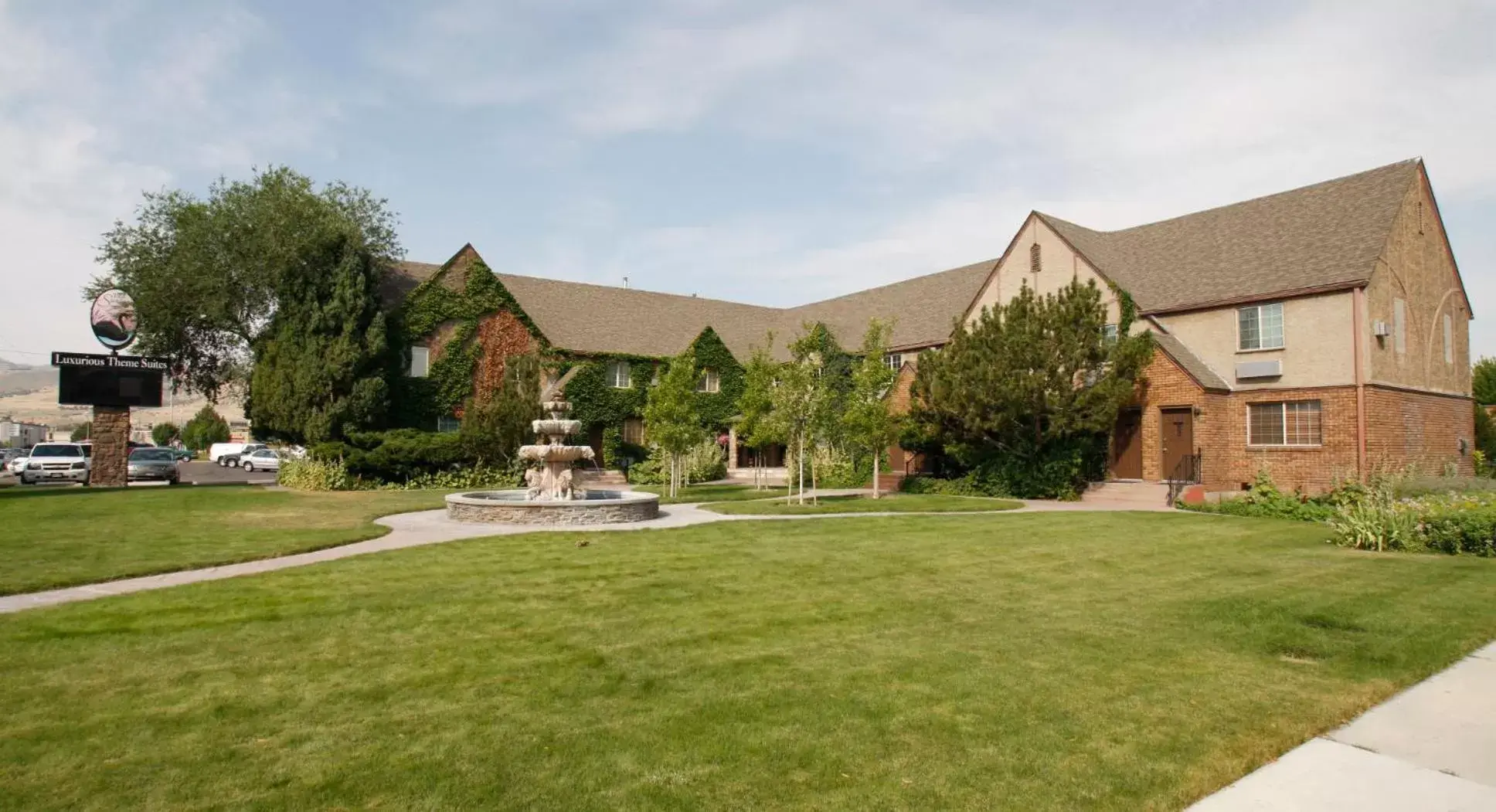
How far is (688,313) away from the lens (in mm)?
43656

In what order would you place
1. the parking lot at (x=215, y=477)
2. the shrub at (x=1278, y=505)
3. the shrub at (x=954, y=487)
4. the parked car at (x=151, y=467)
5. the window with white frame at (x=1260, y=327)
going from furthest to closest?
the parking lot at (x=215, y=477) → the parked car at (x=151, y=467) → the shrub at (x=954, y=487) → the window with white frame at (x=1260, y=327) → the shrub at (x=1278, y=505)

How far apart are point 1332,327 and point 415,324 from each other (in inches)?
1265

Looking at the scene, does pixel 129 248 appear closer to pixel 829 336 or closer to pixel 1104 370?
pixel 829 336

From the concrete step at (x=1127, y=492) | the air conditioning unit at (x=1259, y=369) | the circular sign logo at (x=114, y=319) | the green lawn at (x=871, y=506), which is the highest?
the circular sign logo at (x=114, y=319)

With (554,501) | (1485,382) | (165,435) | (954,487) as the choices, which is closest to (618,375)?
(954,487)

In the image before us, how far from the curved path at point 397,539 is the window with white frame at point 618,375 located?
16.7m

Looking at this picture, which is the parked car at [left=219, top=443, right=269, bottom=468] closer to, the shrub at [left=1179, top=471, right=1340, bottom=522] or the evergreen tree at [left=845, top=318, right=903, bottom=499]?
the evergreen tree at [left=845, top=318, right=903, bottom=499]

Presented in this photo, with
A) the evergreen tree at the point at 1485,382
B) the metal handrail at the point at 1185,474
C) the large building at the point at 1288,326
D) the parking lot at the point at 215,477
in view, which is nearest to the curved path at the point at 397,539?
the metal handrail at the point at 1185,474

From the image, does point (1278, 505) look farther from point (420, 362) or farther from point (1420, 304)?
point (420, 362)

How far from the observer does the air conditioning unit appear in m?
24.3

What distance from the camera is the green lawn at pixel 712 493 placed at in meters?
24.9

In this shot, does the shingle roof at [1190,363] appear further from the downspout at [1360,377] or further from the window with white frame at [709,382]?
the window with white frame at [709,382]

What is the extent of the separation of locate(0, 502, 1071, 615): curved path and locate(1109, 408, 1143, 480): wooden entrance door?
384cm

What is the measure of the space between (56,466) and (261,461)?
1487 centimetres
